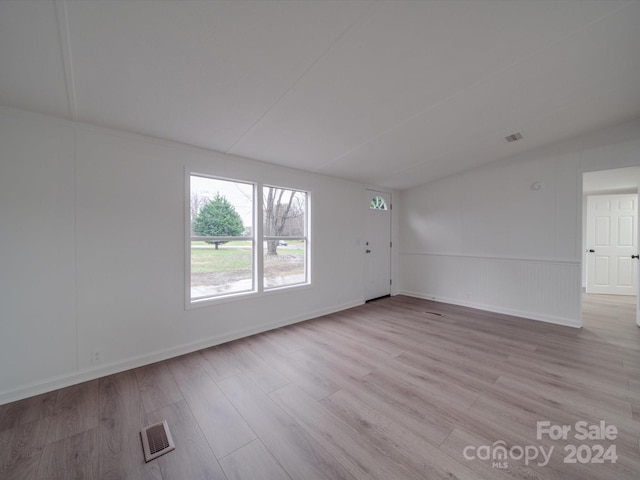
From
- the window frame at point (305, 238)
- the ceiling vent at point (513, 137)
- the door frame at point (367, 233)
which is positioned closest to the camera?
the ceiling vent at point (513, 137)

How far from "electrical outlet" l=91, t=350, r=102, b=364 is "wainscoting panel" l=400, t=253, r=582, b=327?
541 centimetres

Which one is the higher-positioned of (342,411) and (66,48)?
(66,48)

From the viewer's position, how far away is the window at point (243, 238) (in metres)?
3.03

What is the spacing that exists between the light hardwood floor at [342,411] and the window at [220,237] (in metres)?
0.80

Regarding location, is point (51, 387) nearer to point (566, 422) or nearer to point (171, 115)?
point (171, 115)

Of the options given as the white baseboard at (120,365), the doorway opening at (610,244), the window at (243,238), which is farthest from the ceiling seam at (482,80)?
the doorway opening at (610,244)

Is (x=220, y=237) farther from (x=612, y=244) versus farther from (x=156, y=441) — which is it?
(x=612, y=244)

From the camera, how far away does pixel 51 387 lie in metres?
2.16

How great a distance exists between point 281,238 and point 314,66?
2.38 m

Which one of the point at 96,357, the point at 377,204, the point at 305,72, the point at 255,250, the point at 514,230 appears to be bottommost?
the point at 96,357

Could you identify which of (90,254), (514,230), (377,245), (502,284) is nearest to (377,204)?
(377,245)

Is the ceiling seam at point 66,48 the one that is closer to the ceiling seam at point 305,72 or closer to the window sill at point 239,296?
the ceiling seam at point 305,72

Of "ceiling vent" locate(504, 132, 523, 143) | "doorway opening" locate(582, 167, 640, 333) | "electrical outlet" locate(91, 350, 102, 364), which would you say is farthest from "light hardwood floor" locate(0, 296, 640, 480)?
"doorway opening" locate(582, 167, 640, 333)

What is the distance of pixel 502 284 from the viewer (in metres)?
4.39
